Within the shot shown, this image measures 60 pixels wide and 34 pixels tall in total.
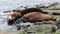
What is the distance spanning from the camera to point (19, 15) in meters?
8.24

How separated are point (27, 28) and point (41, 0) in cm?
823

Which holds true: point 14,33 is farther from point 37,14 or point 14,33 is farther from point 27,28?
point 37,14

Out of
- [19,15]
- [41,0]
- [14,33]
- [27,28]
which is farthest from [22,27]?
[41,0]

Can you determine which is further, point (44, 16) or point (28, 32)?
point (44, 16)

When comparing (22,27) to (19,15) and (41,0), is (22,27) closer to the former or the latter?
(19,15)

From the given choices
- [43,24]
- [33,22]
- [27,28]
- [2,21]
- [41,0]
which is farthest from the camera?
[41,0]

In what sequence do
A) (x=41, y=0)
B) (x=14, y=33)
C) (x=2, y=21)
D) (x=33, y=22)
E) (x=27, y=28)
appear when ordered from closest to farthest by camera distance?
(x=14, y=33)
(x=27, y=28)
(x=33, y=22)
(x=2, y=21)
(x=41, y=0)

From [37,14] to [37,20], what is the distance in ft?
0.89

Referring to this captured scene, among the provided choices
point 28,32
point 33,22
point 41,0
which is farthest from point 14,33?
point 41,0

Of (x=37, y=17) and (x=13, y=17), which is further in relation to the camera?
(x=13, y=17)

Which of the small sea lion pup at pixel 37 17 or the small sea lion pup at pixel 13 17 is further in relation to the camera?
the small sea lion pup at pixel 13 17

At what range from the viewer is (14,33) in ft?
19.9

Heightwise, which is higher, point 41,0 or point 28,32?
point 41,0

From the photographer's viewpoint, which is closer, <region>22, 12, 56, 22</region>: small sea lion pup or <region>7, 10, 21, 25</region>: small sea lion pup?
<region>22, 12, 56, 22</region>: small sea lion pup
